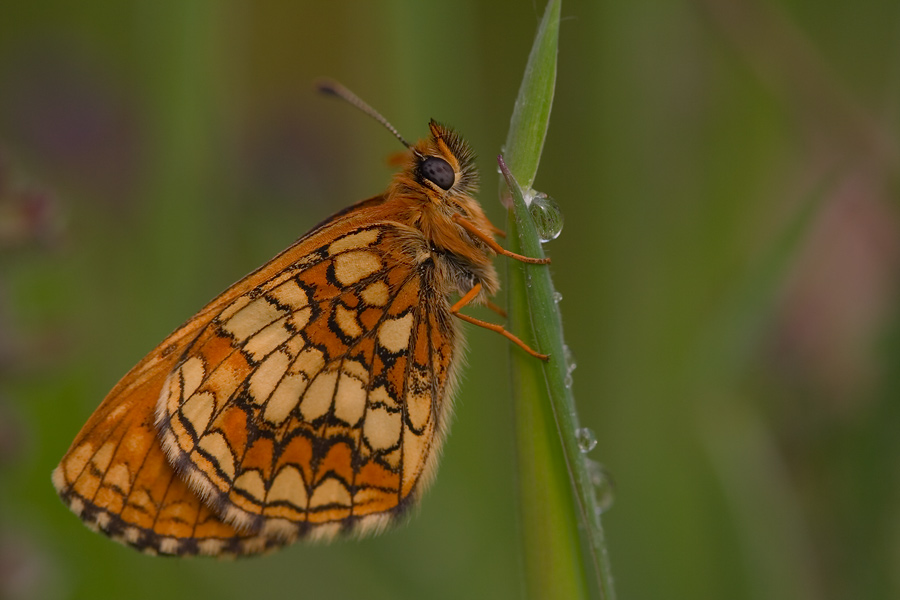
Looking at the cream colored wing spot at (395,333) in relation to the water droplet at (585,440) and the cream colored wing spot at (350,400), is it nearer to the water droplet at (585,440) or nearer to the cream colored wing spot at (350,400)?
the cream colored wing spot at (350,400)

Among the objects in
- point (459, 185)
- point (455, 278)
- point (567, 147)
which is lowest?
point (455, 278)

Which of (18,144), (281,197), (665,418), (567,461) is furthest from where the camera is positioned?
(18,144)

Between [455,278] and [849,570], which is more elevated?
[455,278]

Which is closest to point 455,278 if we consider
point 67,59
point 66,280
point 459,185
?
point 459,185

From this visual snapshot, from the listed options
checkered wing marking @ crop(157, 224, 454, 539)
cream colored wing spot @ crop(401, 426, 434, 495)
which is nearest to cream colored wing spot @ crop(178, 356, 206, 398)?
checkered wing marking @ crop(157, 224, 454, 539)

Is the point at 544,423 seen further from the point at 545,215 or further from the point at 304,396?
the point at 304,396

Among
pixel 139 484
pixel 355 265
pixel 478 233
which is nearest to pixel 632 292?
pixel 478 233

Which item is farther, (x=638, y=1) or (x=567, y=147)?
(x=567, y=147)

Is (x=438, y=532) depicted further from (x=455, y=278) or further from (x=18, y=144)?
(x=18, y=144)
